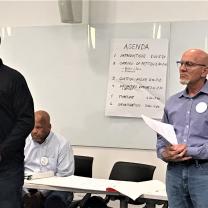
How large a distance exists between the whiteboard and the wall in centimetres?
7

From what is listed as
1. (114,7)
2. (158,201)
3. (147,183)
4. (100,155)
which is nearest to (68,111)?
(100,155)

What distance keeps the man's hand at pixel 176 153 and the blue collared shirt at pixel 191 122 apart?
0.03 m

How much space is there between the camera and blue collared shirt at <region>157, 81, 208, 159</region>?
2249 mm

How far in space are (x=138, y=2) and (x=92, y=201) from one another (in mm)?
2118

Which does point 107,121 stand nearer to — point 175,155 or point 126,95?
point 126,95

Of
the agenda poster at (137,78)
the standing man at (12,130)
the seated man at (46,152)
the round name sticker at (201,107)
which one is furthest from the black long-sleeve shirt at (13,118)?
the agenda poster at (137,78)

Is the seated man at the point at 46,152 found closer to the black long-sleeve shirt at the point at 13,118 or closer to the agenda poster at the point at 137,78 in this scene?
the agenda poster at the point at 137,78

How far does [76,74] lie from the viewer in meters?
4.48

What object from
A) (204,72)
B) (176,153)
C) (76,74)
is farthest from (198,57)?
(76,74)

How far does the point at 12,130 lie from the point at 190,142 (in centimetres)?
97

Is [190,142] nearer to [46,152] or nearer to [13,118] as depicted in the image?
[13,118]

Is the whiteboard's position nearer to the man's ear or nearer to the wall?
the wall

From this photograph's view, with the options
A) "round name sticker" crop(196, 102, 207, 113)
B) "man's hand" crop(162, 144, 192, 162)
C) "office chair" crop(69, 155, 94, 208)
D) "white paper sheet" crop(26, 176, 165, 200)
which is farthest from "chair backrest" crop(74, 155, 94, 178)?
"round name sticker" crop(196, 102, 207, 113)

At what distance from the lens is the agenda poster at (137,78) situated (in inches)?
164
